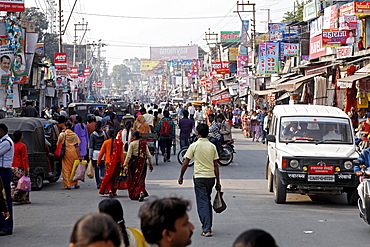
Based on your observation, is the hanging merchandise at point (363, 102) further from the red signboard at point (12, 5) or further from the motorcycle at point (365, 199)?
the motorcycle at point (365, 199)

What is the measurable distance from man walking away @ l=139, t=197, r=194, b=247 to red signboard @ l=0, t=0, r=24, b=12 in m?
19.6

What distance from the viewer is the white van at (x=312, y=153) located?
11031 millimetres

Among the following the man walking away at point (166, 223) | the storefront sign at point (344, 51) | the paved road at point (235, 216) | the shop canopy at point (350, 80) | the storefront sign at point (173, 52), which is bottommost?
the paved road at point (235, 216)

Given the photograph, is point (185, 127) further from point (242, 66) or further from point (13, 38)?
point (242, 66)

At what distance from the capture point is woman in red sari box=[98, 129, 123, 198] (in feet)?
40.9

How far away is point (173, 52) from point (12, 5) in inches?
2351

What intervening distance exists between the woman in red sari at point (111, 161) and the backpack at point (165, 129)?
7.10 metres

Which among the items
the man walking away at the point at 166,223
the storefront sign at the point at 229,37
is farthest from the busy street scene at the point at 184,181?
the storefront sign at the point at 229,37

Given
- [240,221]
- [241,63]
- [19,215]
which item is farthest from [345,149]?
[241,63]

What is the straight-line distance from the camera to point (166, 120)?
20047 mm

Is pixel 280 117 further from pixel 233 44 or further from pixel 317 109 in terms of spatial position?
pixel 233 44

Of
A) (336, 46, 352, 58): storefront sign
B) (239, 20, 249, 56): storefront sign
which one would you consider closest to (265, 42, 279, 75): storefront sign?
(336, 46, 352, 58): storefront sign

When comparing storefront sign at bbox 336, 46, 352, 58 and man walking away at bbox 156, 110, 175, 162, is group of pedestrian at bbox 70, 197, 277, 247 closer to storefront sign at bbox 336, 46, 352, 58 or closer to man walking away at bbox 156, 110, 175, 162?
man walking away at bbox 156, 110, 175, 162

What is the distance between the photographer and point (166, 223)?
301cm
